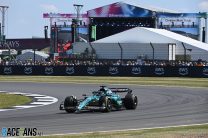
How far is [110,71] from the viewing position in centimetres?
5269

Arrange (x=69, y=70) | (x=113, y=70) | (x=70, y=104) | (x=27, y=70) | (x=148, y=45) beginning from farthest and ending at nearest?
1. (x=148, y=45)
2. (x=27, y=70)
3. (x=69, y=70)
4. (x=113, y=70)
5. (x=70, y=104)

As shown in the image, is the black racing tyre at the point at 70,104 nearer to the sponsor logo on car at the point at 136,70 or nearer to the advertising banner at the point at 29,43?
the sponsor logo on car at the point at 136,70

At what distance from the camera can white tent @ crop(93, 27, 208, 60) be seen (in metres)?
66.9

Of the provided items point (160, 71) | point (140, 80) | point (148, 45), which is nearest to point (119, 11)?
point (148, 45)

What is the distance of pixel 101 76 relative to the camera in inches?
2093

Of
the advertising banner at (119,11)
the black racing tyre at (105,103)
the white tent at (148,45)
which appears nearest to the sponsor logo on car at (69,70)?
the white tent at (148,45)

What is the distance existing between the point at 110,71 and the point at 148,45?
50.3ft

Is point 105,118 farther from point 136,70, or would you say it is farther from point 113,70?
point 113,70

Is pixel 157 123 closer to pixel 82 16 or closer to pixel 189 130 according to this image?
pixel 189 130

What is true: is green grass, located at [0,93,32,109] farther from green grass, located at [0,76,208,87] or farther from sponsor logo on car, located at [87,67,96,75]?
sponsor logo on car, located at [87,67,96,75]

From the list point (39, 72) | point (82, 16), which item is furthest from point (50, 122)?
point (82, 16)

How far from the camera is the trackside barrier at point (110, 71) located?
50.1 meters

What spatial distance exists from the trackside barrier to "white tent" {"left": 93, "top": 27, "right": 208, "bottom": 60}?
14.2m

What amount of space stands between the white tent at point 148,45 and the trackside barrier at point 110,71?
14232 millimetres
